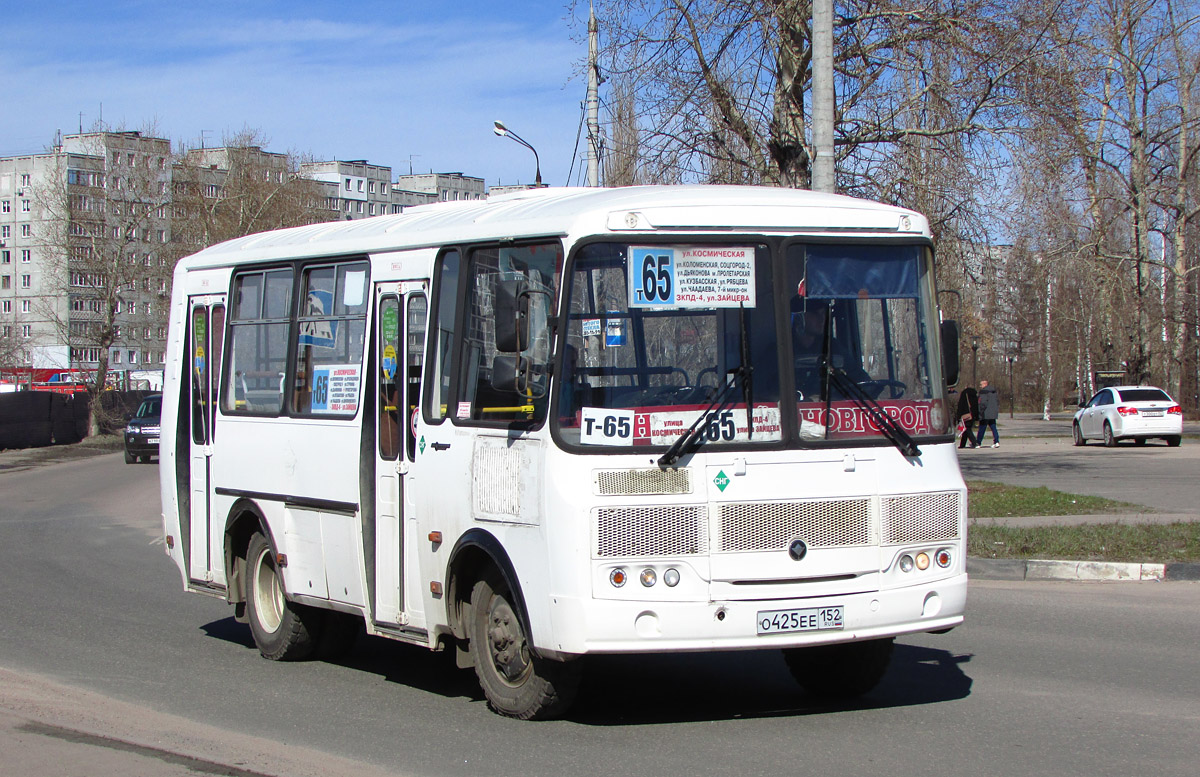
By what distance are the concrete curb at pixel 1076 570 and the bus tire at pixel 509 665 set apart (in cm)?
680

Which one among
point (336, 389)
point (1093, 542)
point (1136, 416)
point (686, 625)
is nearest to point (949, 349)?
point (686, 625)

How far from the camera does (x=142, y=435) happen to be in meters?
37.3

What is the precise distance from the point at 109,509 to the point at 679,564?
18.1 meters

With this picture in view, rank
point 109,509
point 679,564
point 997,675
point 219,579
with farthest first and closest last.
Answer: point 109,509
point 219,579
point 997,675
point 679,564

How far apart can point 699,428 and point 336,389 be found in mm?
2961

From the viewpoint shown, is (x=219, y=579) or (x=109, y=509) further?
(x=109, y=509)

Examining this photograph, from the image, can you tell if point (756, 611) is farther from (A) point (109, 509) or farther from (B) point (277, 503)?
(A) point (109, 509)

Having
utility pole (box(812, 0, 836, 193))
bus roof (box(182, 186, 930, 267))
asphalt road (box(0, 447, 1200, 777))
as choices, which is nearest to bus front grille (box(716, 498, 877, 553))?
asphalt road (box(0, 447, 1200, 777))

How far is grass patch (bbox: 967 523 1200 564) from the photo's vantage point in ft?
41.5

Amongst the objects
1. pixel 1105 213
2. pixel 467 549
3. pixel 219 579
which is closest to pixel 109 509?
pixel 219 579

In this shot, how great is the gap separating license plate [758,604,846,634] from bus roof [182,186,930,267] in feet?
6.20

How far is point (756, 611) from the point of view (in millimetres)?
6395

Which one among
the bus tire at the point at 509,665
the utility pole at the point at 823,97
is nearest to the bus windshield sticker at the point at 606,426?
the bus tire at the point at 509,665

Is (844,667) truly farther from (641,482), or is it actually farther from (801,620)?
(641,482)
